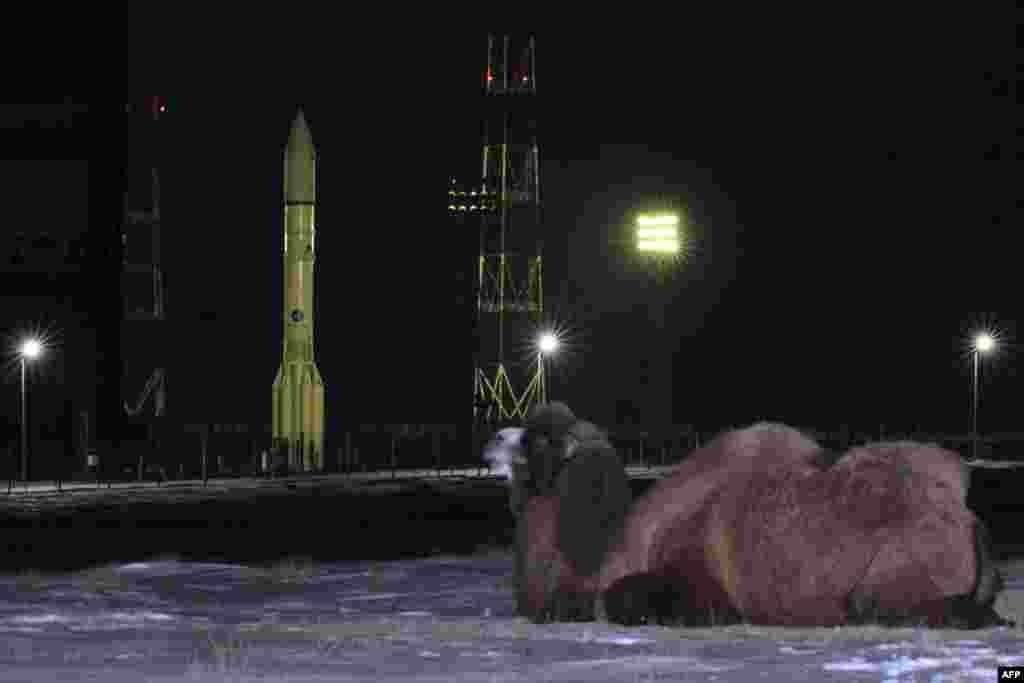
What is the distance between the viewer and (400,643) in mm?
16938

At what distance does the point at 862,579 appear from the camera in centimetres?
1761

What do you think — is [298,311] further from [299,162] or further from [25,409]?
[25,409]

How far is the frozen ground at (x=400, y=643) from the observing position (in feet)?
47.9

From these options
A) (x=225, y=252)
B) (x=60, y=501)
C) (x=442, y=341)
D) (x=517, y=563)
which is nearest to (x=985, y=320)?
(x=442, y=341)

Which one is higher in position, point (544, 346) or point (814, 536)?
point (544, 346)

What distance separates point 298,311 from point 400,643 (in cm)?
6175

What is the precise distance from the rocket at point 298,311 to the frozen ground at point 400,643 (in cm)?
5320

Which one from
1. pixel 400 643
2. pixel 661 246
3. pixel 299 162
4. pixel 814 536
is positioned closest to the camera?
pixel 400 643

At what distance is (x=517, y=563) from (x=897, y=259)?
417 ft

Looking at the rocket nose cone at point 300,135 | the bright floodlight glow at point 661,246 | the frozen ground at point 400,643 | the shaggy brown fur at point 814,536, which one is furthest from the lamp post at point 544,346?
the shaggy brown fur at point 814,536

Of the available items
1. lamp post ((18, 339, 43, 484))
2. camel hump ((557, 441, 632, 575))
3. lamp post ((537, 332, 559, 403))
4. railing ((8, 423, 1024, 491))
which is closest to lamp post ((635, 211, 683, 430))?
railing ((8, 423, 1024, 491))

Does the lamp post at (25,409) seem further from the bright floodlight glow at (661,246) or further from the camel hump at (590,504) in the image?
the bright floodlight glow at (661,246)

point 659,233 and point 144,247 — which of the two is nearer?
point 144,247

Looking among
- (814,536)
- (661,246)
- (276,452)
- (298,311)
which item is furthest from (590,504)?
(661,246)
